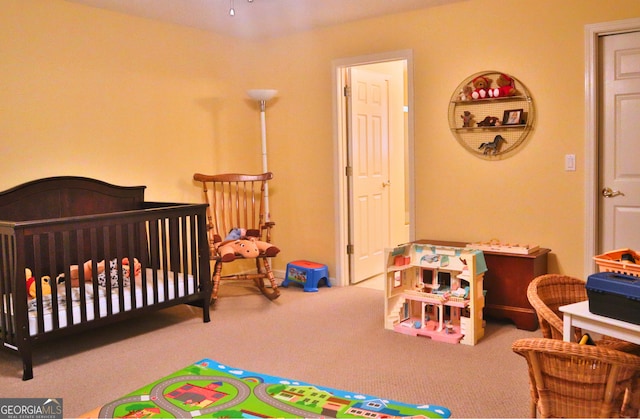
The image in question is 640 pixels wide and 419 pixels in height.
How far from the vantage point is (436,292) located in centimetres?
376

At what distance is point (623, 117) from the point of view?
368 centimetres

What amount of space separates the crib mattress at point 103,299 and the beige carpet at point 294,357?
0.74ft

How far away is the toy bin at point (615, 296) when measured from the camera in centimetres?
176

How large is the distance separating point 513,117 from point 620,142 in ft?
2.30

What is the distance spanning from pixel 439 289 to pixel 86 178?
261cm

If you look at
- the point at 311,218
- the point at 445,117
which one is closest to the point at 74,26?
the point at 311,218

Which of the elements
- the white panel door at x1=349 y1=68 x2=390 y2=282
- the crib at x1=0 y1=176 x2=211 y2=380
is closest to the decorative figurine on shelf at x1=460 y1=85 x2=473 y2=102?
the white panel door at x1=349 y1=68 x2=390 y2=282

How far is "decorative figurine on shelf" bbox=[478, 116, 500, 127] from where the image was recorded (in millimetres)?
4102

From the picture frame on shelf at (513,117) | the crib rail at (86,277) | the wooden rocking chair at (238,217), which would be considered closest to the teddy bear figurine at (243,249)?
the wooden rocking chair at (238,217)

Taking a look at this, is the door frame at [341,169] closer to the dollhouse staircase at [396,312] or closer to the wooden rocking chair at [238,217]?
the wooden rocking chair at [238,217]

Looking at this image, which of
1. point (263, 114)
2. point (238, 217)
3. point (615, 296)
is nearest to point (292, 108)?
point (263, 114)

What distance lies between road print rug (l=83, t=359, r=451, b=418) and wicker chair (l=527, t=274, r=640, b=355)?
675mm

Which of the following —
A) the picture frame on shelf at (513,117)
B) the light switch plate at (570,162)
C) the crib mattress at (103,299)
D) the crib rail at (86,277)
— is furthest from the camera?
the picture frame on shelf at (513,117)

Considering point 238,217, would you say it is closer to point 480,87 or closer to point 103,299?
point 103,299
